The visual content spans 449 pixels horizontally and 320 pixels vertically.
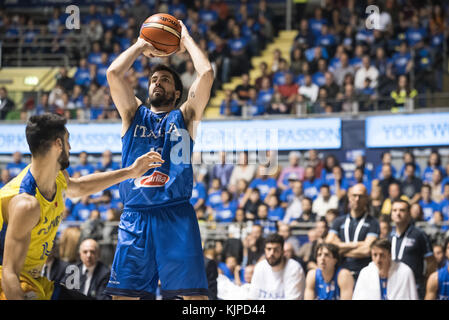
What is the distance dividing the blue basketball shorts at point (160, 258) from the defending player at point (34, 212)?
847 mm

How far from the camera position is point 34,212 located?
3.69 meters

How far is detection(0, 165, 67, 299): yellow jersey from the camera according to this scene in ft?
12.7

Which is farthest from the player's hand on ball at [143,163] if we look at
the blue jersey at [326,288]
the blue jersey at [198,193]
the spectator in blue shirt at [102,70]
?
the spectator in blue shirt at [102,70]

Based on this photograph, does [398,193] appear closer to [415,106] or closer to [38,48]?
[415,106]

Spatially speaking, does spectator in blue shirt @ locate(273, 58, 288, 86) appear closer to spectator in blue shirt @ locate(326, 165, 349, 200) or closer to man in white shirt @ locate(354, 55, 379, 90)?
man in white shirt @ locate(354, 55, 379, 90)

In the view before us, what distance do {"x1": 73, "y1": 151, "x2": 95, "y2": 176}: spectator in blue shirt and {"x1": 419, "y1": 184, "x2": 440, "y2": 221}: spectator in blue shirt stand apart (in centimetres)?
560

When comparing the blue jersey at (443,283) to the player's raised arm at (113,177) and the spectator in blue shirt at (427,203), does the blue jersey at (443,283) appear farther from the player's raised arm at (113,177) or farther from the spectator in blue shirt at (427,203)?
the player's raised arm at (113,177)

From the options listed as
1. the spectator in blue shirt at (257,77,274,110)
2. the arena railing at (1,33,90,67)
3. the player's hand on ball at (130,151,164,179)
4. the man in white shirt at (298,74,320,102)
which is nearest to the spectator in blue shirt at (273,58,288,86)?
the spectator in blue shirt at (257,77,274,110)

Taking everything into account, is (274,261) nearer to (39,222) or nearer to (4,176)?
(39,222)

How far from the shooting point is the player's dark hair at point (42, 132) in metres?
3.86

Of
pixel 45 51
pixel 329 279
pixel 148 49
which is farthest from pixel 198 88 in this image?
pixel 45 51

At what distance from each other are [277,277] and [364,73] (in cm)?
633

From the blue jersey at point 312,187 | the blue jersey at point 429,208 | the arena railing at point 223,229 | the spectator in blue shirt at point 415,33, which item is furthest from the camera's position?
the spectator in blue shirt at point 415,33
